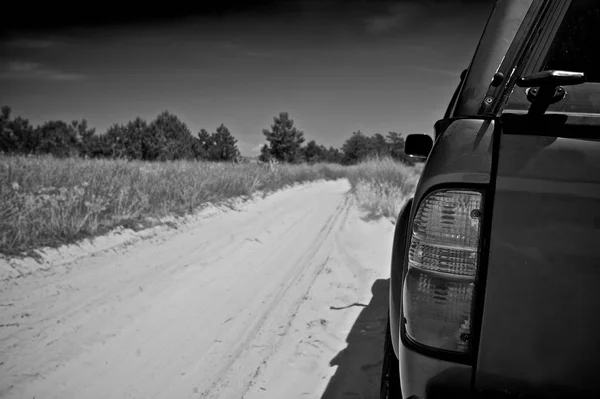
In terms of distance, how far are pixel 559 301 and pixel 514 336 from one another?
14 centimetres

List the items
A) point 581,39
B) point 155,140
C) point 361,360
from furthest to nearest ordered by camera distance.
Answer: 1. point 155,140
2. point 361,360
3. point 581,39

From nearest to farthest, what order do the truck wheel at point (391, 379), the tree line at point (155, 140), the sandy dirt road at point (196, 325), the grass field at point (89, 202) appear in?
the truck wheel at point (391, 379)
the sandy dirt road at point (196, 325)
the grass field at point (89, 202)
the tree line at point (155, 140)

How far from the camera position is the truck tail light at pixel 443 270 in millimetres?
939

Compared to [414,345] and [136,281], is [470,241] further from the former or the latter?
[136,281]

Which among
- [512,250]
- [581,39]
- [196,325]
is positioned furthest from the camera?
[196,325]

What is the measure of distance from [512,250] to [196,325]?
2529 mm

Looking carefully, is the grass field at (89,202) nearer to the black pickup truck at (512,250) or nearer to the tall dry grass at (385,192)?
the tall dry grass at (385,192)

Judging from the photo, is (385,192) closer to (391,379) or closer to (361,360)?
(361,360)

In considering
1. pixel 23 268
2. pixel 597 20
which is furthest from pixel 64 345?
pixel 597 20

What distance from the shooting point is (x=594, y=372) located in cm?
85

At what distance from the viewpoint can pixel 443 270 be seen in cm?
97

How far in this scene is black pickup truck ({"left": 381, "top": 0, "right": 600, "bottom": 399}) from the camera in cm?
85

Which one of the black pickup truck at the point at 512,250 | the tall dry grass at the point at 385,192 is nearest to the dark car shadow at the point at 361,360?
the black pickup truck at the point at 512,250

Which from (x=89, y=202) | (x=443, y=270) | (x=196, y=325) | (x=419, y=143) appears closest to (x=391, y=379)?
(x=443, y=270)
